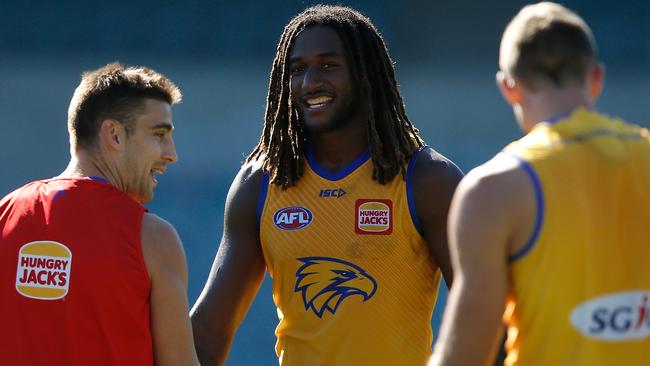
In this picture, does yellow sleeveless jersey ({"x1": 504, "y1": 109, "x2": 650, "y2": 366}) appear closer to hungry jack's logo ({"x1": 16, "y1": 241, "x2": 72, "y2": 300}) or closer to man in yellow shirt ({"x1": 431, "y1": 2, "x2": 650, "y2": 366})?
man in yellow shirt ({"x1": 431, "y1": 2, "x2": 650, "y2": 366})

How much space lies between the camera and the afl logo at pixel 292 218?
4.16 m

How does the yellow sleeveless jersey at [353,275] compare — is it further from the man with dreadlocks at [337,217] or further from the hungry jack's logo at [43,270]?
the hungry jack's logo at [43,270]

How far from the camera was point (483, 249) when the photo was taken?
109 inches

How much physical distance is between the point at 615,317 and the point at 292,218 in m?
1.67

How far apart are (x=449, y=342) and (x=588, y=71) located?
32.3 inches

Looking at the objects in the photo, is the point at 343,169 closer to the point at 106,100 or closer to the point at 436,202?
the point at 436,202

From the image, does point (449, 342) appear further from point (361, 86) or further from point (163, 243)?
point (361, 86)

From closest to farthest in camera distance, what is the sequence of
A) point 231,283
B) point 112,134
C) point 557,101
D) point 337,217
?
point 557,101 → point 112,134 → point 337,217 → point 231,283

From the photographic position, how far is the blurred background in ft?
43.7

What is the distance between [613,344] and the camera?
2.78 m

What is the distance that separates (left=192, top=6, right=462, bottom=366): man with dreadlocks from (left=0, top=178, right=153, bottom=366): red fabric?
2.64ft

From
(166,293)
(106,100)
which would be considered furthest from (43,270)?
(106,100)

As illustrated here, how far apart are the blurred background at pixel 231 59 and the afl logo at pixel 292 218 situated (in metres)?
8.87

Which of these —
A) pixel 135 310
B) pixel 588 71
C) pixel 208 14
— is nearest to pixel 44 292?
pixel 135 310
